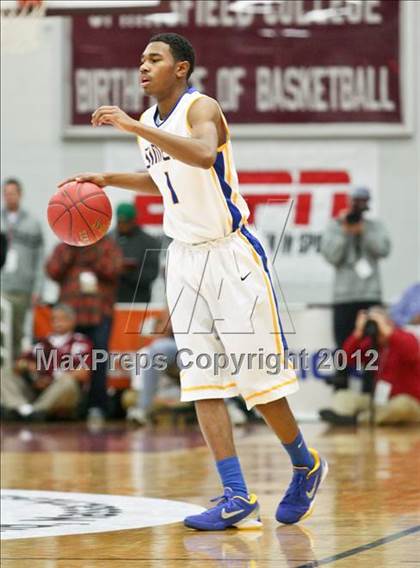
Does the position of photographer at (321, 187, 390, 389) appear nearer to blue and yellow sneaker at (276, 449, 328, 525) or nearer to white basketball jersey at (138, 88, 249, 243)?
blue and yellow sneaker at (276, 449, 328, 525)

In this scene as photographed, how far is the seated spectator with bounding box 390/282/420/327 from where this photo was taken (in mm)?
12711

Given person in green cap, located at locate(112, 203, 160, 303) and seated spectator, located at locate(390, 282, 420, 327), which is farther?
person in green cap, located at locate(112, 203, 160, 303)

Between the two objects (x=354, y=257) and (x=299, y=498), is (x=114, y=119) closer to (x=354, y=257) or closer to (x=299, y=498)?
(x=299, y=498)

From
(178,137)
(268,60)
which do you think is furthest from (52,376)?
(178,137)

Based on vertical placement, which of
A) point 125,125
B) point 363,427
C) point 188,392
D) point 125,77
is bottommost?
point 363,427

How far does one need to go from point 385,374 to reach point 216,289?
6566 millimetres

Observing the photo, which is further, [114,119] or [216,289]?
[216,289]

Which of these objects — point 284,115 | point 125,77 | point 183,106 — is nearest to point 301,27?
point 284,115

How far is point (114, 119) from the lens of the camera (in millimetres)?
5562

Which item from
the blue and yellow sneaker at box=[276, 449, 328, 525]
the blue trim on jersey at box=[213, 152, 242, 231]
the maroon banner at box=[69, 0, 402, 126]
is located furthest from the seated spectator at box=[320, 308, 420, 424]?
the blue trim on jersey at box=[213, 152, 242, 231]

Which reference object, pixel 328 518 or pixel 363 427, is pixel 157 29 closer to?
pixel 363 427

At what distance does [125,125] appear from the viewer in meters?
5.53

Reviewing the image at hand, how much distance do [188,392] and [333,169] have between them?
361 inches

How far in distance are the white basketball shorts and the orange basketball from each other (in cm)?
39
